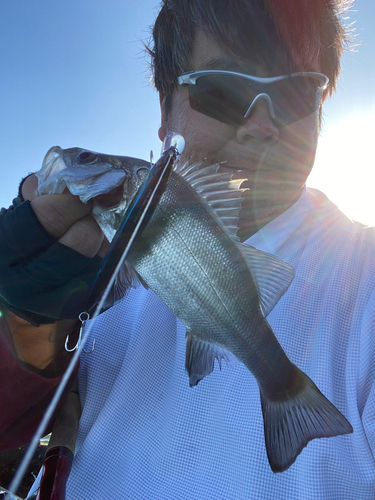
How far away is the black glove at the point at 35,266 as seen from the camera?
146 cm

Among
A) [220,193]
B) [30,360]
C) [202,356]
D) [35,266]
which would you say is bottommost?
[30,360]

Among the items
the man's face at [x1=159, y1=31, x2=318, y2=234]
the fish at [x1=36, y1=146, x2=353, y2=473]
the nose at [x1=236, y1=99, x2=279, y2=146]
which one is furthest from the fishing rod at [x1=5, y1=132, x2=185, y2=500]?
the nose at [x1=236, y1=99, x2=279, y2=146]

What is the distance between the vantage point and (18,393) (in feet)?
5.98

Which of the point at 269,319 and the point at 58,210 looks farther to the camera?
the point at 269,319

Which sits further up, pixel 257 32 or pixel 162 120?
pixel 257 32

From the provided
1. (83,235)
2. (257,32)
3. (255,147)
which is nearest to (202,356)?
(83,235)

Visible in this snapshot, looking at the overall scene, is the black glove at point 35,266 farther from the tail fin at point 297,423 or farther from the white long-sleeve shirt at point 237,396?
the tail fin at point 297,423

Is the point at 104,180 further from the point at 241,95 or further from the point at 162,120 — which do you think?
the point at 162,120

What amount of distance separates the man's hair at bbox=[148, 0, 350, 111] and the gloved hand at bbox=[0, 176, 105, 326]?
1.60 metres

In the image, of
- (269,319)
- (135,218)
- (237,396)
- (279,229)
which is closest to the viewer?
(135,218)

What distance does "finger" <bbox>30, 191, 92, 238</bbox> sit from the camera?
143cm

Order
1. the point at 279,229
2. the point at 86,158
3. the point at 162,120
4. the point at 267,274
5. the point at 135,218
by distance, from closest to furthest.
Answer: the point at 135,218, the point at 267,274, the point at 86,158, the point at 279,229, the point at 162,120

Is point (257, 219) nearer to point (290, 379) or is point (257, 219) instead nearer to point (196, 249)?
point (196, 249)

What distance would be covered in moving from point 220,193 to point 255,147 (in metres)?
1.02
